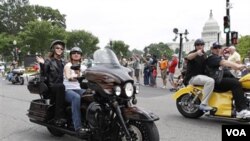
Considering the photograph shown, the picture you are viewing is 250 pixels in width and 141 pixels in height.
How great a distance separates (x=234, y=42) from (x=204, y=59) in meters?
11.2

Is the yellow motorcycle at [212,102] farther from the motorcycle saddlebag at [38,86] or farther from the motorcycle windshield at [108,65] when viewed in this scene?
the motorcycle saddlebag at [38,86]

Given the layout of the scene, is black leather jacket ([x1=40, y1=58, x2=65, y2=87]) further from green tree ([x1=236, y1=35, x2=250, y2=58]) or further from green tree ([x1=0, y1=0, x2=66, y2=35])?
green tree ([x1=236, y1=35, x2=250, y2=58])

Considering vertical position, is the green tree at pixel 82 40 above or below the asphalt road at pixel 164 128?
above

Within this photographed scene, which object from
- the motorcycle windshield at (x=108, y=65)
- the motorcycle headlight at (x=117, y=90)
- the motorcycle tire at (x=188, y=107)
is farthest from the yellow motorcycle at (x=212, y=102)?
the motorcycle headlight at (x=117, y=90)

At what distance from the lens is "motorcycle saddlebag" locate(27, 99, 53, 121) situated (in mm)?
6723

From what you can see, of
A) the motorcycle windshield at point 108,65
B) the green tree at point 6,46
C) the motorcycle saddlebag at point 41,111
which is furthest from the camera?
the green tree at point 6,46

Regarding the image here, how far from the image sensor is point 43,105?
6.81 metres

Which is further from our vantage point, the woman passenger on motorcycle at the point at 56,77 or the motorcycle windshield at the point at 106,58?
the woman passenger on motorcycle at the point at 56,77

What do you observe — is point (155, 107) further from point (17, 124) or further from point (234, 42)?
point (234, 42)

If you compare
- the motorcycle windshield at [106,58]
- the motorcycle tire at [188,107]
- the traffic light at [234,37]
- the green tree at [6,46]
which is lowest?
the motorcycle tire at [188,107]

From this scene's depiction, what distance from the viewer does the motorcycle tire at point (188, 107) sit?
28.6 ft

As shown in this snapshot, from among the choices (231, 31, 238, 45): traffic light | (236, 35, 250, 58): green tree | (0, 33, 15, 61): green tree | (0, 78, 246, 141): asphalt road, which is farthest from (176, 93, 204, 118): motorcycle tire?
(236, 35, 250, 58): green tree

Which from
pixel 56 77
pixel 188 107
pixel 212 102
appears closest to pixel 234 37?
pixel 188 107

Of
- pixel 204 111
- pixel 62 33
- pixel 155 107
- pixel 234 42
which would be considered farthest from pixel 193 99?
pixel 62 33
